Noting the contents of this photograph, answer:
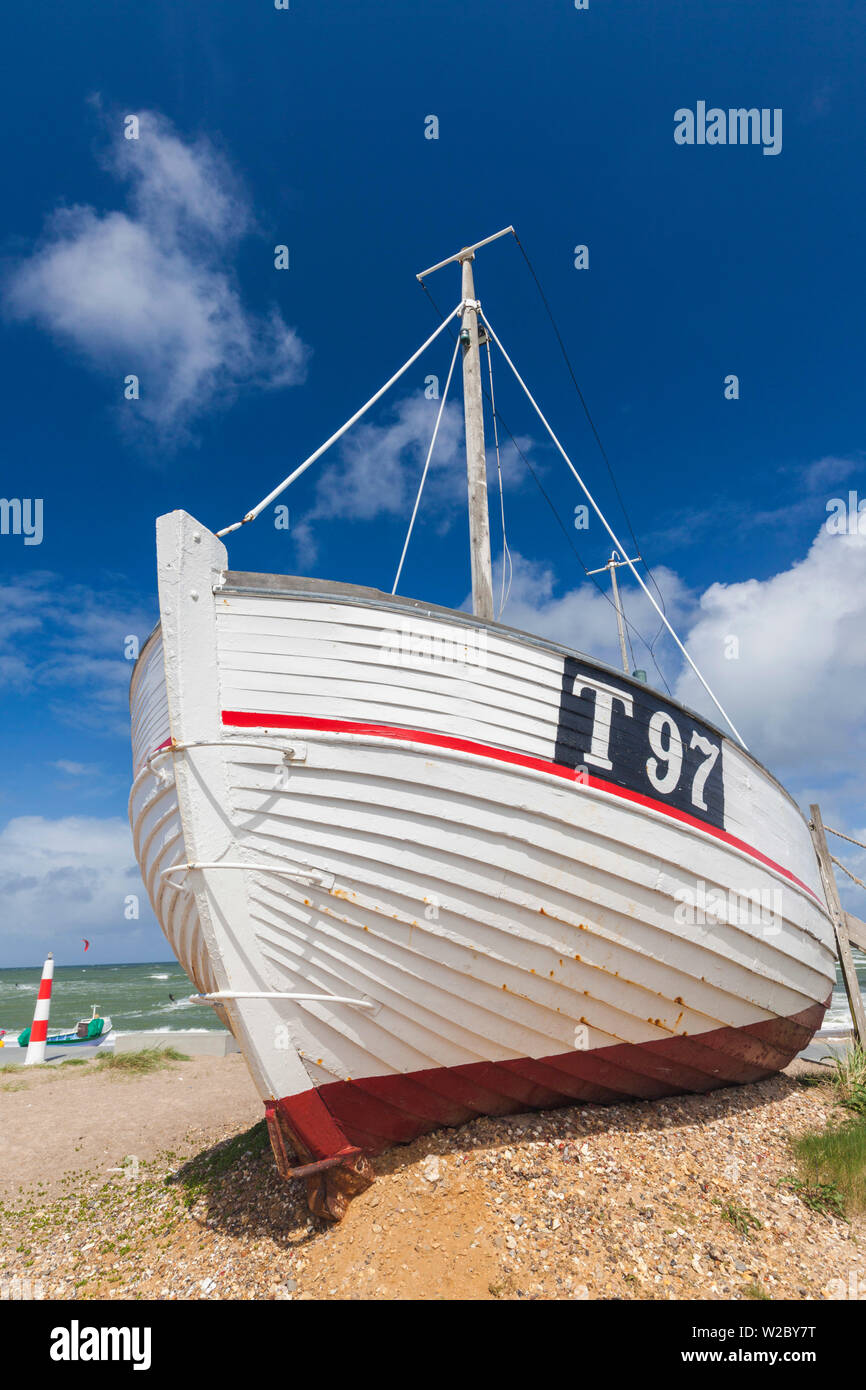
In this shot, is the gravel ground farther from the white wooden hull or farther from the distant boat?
the distant boat

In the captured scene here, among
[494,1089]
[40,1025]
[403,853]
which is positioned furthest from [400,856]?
[40,1025]

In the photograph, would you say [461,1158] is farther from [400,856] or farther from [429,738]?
[429,738]

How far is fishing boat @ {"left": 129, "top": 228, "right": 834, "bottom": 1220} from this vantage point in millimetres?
3506

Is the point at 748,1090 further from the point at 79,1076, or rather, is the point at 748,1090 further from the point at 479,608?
the point at 79,1076

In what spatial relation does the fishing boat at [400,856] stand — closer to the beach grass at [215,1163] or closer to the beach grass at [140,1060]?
the beach grass at [215,1163]

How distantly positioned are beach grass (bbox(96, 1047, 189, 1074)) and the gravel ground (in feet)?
17.5

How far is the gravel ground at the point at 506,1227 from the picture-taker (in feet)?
10.5

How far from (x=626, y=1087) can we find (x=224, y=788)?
3327 mm

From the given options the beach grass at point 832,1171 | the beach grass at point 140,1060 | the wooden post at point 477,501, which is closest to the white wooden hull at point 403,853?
the beach grass at point 832,1171

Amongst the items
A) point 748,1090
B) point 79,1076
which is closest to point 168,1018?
point 79,1076

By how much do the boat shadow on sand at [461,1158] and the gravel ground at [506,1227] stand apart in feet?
0.04

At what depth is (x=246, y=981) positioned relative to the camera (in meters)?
3.47

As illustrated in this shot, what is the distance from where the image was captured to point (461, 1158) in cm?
384

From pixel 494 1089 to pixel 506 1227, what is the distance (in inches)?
27.7
